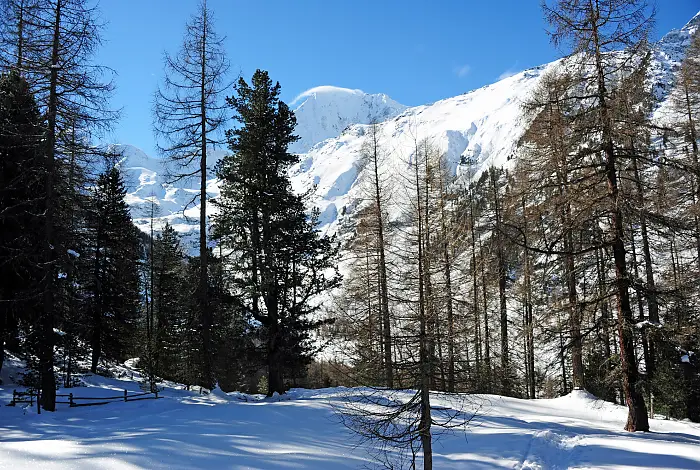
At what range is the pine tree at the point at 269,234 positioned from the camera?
1752 centimetres

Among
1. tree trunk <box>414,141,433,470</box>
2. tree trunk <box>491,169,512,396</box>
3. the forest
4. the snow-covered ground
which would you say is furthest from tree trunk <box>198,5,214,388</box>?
tree trunk <box>491,169,512,396</box>

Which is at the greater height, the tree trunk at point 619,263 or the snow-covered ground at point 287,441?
the tree trunk at point 619,263

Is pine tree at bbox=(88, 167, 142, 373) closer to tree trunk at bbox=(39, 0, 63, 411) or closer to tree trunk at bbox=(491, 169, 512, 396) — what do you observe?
tree trunk at bbox=(39, 0, 63, 411)

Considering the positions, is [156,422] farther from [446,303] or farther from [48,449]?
[446,303]

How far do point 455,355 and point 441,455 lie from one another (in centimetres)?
253

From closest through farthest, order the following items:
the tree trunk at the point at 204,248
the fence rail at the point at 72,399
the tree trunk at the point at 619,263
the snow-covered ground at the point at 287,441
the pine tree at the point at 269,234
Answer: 1. the snow-covered ground at the point at 287,441
2. the tree trunk at the point at 619,263
3. the fence rail at the point at 72,399
4. the tree trunk at the point at 204,248
5. the pine tree at the point at 269,234

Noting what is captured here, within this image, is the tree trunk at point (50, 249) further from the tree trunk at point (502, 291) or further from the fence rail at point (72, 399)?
the tree trunk at point (502, 291)

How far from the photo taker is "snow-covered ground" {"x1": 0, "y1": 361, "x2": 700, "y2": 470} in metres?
6.76

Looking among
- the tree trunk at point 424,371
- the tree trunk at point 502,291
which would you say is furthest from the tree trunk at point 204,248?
the tree trunk at point 502,291

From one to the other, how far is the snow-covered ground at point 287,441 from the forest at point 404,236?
1099mm

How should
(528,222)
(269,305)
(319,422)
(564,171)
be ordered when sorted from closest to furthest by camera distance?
(564,171) < (319,422) < (528,222) < (269,305)

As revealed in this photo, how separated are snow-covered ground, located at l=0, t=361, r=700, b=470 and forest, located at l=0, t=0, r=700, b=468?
1099 millimetres

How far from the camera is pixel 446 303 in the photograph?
295 inches

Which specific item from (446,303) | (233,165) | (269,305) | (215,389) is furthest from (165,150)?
(446,303)
